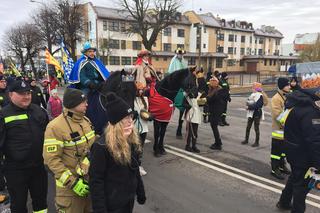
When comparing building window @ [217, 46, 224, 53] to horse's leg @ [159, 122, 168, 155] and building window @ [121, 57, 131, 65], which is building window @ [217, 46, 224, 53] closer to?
building window @ [121, 57, 131, 65]

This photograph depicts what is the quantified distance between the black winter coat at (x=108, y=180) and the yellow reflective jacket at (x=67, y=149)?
498 millimetres

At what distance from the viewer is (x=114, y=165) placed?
8.36 feet

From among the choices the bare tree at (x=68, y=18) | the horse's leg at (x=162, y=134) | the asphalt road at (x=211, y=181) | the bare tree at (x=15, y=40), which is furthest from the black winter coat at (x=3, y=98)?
the bare tree at (x=15, y=40)

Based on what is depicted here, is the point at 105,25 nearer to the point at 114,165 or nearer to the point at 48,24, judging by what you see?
the point at 48,24

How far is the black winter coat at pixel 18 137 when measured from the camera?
132 inches

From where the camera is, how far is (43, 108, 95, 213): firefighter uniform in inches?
114

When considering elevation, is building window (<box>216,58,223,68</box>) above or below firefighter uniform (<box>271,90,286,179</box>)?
above

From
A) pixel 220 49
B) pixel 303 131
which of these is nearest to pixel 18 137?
pixel 303 131

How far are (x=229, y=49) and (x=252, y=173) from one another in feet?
209

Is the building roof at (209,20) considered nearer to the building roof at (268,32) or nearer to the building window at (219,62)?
the building window at (219,62)

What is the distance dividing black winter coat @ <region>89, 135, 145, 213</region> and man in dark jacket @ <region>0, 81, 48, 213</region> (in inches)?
51.2

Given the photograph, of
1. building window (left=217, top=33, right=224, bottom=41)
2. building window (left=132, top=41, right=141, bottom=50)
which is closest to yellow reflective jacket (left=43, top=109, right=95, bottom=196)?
building window (left=132, top=41, right=141, bottom=50)

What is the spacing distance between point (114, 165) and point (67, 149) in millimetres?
782

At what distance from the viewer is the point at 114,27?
50062mm
